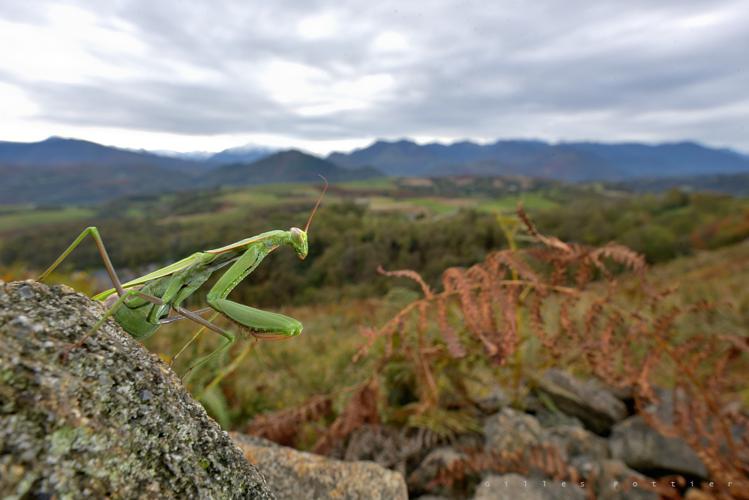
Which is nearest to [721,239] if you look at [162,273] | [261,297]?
[261,297]

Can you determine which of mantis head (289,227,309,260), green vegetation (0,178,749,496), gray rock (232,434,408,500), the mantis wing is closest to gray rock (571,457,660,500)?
green vegetation (0,178,749,496)

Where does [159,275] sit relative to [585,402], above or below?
above

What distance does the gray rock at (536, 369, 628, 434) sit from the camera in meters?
4.29

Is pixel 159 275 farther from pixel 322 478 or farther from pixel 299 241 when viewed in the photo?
pixel 322 478

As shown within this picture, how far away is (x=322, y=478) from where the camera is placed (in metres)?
2.51

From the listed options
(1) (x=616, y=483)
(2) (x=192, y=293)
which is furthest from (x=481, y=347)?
(2) (x=192, y=293)

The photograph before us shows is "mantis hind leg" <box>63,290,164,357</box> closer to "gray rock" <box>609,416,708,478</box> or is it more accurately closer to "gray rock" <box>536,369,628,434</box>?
"gray rock" <box>536,369,628,434</box>

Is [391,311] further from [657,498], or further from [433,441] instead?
[657,498]

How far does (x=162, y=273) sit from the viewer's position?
→ 2.28m

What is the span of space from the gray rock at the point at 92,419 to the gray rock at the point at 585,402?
11.5 ft

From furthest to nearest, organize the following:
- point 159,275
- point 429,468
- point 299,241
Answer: point 429,468, point 299,241, point 159,275

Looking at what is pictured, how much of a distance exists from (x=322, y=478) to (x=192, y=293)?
4.34ft

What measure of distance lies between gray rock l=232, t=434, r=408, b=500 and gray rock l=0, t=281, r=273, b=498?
717mm

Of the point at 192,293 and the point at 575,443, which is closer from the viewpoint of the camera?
the point at 192,293
